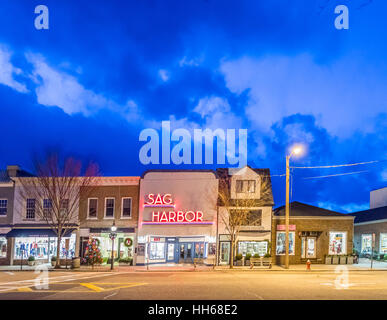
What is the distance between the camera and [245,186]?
35.7 meters

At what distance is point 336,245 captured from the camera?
35750mm

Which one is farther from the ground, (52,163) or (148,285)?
(52,163)

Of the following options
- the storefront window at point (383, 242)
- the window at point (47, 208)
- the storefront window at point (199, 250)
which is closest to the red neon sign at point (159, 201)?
the storefront window at point (199, 250)

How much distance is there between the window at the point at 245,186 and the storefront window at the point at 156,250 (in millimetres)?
8973

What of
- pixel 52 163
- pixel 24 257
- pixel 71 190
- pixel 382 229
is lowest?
pixel 24 257

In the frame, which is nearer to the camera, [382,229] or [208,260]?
[208,260]

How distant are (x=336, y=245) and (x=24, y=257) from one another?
29.1 metres

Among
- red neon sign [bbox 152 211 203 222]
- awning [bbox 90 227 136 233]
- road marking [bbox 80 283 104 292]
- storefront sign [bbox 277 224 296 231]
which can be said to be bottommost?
road marking [bbox 80 283 104 292]

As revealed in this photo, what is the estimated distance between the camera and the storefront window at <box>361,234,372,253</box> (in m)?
40.9

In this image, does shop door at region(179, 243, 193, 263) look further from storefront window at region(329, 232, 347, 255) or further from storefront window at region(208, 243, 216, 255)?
storefront window at region(329, 232, 347, 255)

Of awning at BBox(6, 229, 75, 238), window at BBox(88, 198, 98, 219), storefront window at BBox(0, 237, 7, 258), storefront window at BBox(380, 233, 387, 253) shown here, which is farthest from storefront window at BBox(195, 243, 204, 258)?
storefront window at BBox(380, 233, 387, 253)
